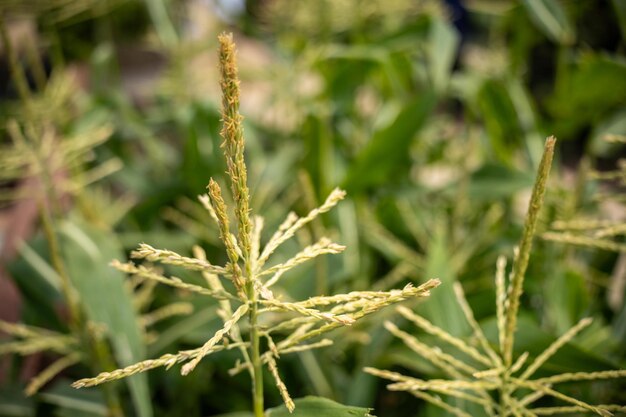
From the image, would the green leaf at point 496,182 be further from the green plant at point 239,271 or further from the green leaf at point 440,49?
the green plant at point 239,271

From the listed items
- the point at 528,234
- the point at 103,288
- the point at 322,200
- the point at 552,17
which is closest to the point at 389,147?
the point at 322,200

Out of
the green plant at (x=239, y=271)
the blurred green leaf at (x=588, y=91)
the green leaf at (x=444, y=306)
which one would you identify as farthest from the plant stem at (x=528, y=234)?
the blurred green leaf at (x=588, y=91)

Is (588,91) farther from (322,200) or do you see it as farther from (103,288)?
(103,288)

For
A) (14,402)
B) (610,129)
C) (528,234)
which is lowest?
(14,402)

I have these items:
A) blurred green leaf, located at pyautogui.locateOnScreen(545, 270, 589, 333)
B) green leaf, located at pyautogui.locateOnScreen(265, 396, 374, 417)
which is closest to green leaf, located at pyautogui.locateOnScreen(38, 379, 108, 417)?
green leaf, located at pyautogui.locateOnScreen(265, 396, 374, 417)

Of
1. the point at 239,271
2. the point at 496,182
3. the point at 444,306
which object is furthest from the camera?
the point at 496,182

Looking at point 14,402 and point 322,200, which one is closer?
point 14,402

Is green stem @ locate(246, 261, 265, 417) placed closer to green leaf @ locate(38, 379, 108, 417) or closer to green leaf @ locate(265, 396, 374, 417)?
green leaf @ locate(265, 396, 374, 417)

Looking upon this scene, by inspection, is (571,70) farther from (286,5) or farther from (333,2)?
(286,5)
